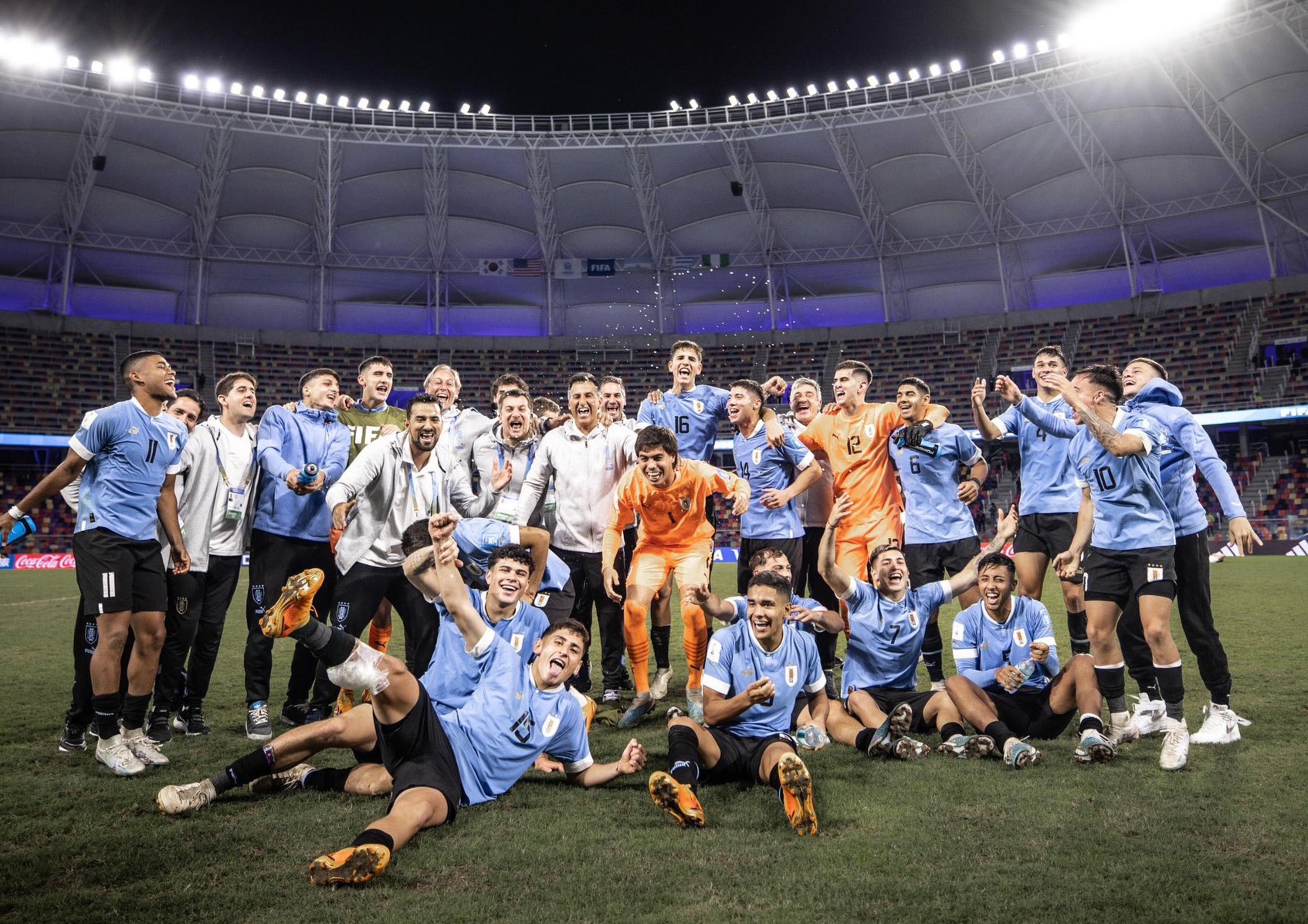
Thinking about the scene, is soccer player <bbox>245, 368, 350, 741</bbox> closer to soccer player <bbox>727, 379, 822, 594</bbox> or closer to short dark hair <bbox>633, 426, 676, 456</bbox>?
short dark hair <bbox>633, 426, 676, 456</bbox>

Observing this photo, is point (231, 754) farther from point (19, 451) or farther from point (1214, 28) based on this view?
point (19, 451)

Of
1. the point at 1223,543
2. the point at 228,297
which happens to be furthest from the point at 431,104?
the point at 1223,543

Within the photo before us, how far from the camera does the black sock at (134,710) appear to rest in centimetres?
525

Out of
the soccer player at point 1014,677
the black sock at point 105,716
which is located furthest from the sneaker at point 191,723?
the soccer player at point 1014,677

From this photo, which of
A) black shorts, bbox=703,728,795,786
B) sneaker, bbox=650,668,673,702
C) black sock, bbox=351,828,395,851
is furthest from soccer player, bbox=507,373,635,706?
black sock, bbox=351,828,395,851

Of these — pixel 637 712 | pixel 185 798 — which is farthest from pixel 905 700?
pixel 185 798

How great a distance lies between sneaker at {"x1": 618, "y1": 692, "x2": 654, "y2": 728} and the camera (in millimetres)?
6207

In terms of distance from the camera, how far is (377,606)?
6004 millimetres

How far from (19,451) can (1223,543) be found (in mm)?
40271

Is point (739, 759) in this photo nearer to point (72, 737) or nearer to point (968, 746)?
point (968, 746)

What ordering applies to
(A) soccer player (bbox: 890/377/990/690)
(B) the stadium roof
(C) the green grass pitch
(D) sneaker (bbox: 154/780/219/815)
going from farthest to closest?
1. (B) the stadium roof
2. (A) soccer player (bbox: 890/377/990/690)
3. (D) sneaker (bbox: 154/780/219/815)
4. (C) the green grass pitch

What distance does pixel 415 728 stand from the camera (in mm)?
4066

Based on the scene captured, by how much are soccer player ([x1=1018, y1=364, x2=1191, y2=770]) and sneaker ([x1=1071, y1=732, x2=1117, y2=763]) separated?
41 cm

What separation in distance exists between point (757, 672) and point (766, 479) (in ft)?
9.33
